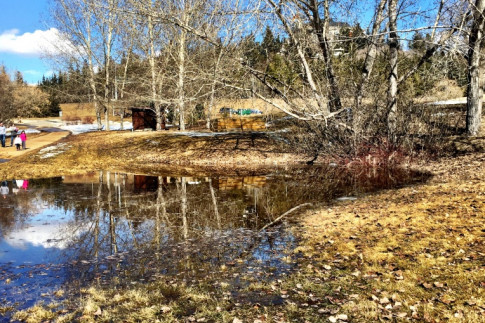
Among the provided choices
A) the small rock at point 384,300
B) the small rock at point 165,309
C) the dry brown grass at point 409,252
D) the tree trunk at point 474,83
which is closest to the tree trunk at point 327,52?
the tree trunk at point 474,83

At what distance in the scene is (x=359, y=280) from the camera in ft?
16.3

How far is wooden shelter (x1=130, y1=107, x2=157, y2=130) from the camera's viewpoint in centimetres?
2972

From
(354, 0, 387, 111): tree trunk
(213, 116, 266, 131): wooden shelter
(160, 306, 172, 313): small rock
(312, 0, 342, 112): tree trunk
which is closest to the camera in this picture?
(160, 306, 172, 313): small rock

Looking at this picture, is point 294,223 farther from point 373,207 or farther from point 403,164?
point 403,164

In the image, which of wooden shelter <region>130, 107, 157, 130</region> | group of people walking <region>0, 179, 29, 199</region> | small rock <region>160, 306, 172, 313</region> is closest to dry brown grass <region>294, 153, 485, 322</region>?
small rock <region>160, 306, 172, 313</region>

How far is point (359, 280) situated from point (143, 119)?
89.4ft

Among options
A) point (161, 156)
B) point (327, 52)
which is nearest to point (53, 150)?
point (161, 156)

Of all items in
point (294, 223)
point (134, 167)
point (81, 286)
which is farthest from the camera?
point (134, 167)

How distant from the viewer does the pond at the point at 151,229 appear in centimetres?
537

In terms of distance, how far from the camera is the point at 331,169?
51.8ft

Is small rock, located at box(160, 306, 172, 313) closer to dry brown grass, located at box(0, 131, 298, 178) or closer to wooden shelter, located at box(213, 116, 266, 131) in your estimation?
dry brown grass, located at box(0, 131, 298, 178)

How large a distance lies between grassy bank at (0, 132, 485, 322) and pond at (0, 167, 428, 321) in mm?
261

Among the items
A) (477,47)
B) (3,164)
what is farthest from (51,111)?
(477,47)

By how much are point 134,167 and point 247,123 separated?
401 inches
